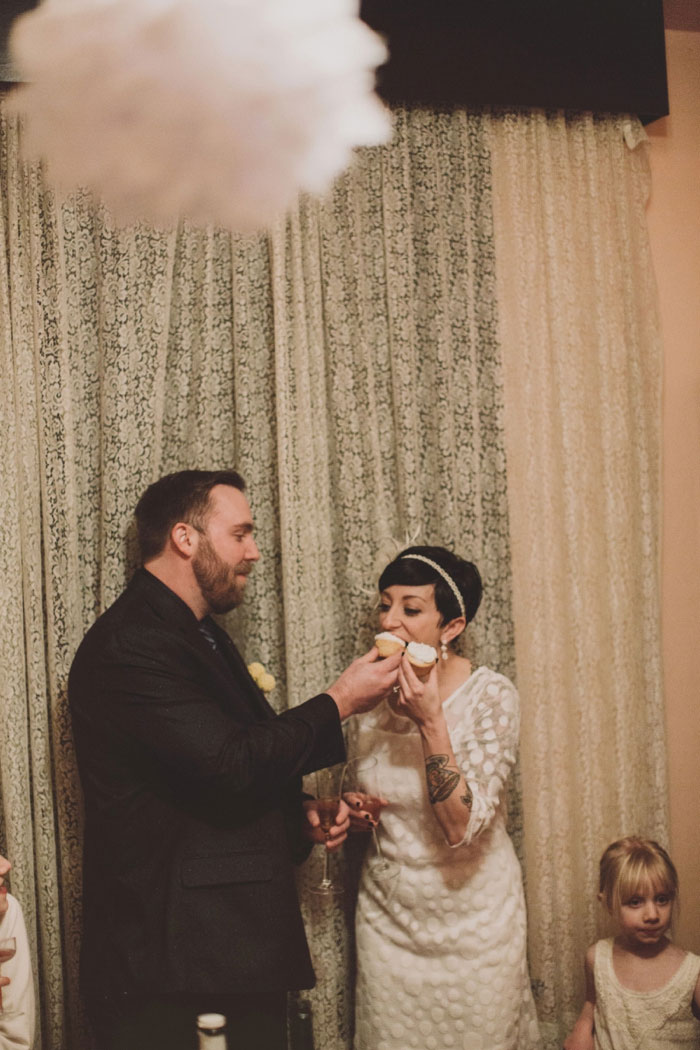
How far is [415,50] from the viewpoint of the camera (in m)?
2.78

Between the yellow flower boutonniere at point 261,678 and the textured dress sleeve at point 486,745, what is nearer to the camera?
the textured dress sleeve at point 486,745

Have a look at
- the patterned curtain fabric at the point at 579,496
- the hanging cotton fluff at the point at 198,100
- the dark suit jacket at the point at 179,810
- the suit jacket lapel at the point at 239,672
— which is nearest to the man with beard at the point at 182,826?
the dark suit jacket at the point at 179,810

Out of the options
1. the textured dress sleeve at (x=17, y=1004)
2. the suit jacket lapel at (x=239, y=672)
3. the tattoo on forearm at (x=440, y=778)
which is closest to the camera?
the textured dress sleeve at (x=17, y=1004)

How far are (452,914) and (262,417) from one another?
1.36 meters

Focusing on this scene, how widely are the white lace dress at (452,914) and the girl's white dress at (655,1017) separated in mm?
192

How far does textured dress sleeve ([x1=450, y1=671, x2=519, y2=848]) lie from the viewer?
7.36 feet

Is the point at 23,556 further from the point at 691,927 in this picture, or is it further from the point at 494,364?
the point at 691,927

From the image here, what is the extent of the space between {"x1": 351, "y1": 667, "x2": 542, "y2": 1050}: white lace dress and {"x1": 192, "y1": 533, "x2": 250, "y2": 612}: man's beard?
554mm

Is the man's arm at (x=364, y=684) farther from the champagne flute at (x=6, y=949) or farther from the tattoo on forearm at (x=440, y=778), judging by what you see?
the champagne flute at (x=6, y=949)

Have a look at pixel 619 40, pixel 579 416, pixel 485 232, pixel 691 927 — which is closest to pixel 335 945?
pixel 691 927

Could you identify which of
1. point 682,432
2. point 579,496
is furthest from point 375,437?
point 682,432

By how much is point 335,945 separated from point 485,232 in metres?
2.06

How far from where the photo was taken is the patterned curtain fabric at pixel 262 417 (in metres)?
2.54

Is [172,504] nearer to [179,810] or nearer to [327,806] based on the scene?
[179,810]
